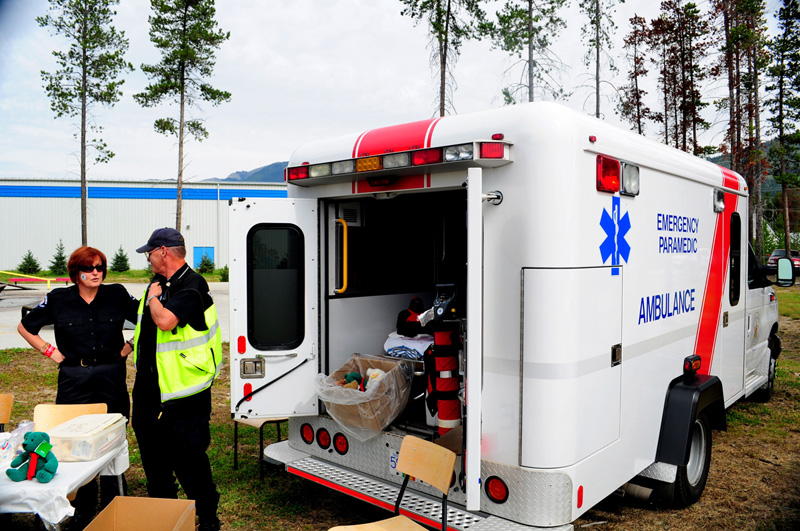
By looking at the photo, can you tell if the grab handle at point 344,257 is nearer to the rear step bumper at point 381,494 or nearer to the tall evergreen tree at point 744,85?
the rear step bumper at point 381,494

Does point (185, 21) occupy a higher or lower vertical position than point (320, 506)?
higher

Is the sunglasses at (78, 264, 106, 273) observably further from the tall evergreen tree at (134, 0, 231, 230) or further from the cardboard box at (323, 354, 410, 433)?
the tall evergreen tree at (134, 0, 231, 230)

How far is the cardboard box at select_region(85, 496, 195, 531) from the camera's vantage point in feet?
8.52

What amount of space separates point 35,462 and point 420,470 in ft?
5.74

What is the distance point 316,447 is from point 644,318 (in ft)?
7.21

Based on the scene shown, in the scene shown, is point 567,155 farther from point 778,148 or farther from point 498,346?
point 778,148

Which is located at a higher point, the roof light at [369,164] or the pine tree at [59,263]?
the roof light at [369,164]

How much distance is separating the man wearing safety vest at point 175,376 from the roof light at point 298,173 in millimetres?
815

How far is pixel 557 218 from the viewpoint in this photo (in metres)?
2.80

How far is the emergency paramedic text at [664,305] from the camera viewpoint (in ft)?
11.3

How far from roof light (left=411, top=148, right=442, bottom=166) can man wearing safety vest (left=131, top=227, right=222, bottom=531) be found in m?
1.42

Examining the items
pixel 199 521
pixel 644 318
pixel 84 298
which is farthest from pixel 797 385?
pixel 84 298

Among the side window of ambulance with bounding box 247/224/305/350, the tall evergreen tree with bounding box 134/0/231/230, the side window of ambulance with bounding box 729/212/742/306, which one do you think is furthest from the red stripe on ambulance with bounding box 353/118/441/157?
the tall evergreen tree with bounding box 134/0/231/230

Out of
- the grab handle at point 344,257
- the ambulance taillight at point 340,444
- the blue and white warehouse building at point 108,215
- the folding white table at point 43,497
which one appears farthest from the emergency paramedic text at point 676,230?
the blue and white warehouse building at point 108,215
